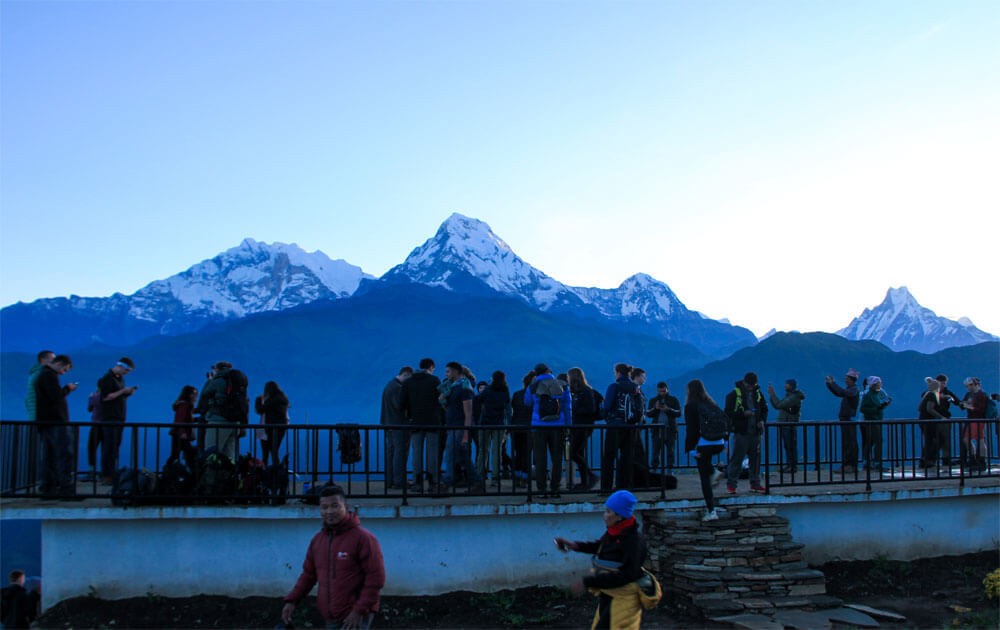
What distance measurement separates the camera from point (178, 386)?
97.1m

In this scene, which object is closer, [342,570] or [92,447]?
[342,570]

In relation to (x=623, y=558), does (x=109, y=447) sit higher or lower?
higher

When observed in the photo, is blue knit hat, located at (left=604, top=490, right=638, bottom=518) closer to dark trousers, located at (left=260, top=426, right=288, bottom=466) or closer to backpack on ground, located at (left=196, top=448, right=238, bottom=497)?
dark trousers, located at (left=260, top=426, right=288, bottom=466)

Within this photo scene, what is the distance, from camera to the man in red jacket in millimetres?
5836

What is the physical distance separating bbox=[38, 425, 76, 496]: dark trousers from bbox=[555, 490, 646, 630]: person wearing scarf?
7.59m

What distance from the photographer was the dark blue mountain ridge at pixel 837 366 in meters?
68.4

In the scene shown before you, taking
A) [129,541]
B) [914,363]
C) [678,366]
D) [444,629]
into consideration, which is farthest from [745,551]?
[678,366]

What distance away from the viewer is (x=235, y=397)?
1099 cm

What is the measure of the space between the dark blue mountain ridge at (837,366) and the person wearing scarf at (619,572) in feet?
213

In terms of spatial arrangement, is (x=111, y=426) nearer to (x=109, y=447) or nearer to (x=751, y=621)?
(x=109, y=447)

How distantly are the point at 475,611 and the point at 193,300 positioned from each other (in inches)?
4719

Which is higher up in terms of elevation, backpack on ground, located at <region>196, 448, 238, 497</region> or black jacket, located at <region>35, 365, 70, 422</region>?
black jacket, located at <region>35, 365, 70, 422</region>

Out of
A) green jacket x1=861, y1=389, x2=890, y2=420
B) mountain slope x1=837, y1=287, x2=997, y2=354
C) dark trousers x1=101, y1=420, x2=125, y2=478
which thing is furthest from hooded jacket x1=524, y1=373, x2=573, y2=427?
mountain slope x1=837, y1=287, x2=997, y2=354

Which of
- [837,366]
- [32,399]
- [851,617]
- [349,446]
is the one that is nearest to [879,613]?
[851,617]
